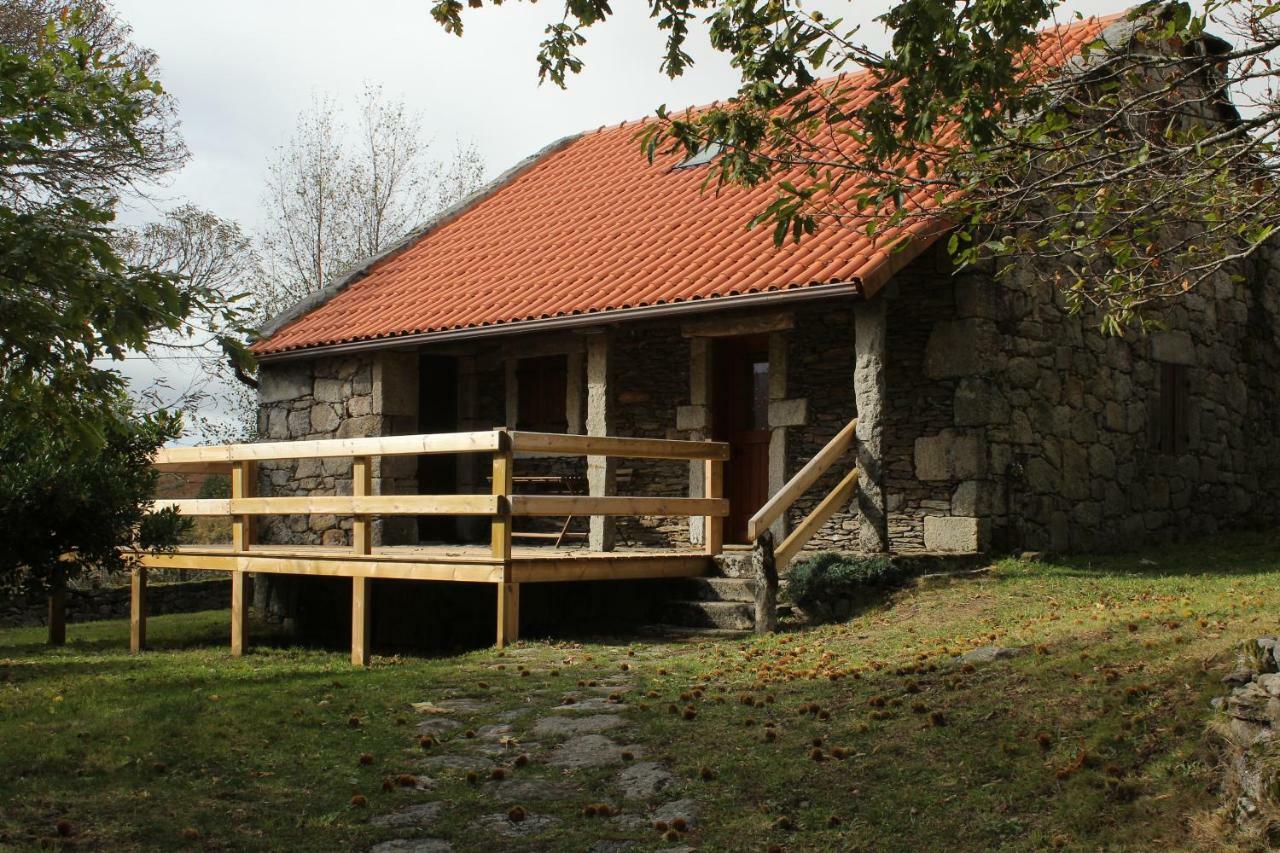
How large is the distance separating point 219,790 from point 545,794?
1428 mm

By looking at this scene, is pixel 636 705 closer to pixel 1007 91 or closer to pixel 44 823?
pixel 44 823

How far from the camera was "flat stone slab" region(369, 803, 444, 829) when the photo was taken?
17.4 ft

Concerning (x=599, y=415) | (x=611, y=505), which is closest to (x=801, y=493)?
(x=611, y=505)

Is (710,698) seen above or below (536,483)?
below

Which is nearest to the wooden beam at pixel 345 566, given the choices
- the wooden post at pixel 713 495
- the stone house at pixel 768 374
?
the wooden post at pixel 713 495

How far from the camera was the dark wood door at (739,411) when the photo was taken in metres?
12.9

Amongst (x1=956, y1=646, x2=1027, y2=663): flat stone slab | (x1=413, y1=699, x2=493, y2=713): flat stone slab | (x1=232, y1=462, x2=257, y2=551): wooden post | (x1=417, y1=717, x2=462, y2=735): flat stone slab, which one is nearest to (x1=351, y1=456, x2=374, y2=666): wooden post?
(x1=232, y1=462, x2=257, y2=551): wooden post

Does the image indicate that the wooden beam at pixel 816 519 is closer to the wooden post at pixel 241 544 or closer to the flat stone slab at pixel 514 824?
the wooden post at pixel 241 544

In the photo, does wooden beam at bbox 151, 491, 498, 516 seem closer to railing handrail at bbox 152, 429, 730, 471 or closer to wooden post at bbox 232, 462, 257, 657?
wooden post at bbox 232, 462, 257, 657

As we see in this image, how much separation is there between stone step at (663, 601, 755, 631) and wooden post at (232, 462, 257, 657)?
148 inches

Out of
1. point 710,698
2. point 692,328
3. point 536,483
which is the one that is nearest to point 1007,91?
point 710,698

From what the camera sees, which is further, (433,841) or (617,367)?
(617,367)

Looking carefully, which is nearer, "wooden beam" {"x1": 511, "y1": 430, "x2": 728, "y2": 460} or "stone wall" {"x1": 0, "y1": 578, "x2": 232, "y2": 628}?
"wooden beam" {"x1": 511, "y1": 430, "x2": 728, "y2": 460}

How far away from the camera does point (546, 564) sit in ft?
31.8
